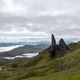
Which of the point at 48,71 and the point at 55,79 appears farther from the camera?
the point at 48,71

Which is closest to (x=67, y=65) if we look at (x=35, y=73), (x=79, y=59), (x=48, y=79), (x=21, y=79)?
(x=79, y=59)

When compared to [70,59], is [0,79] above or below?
below

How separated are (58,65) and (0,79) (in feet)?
154

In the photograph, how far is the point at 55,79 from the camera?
370 ft

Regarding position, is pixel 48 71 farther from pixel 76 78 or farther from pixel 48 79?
pixel 76 78

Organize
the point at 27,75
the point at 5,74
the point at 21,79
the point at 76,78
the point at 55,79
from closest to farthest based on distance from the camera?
the point at 76,78 → the point at 55,79 → the point at 21,79 → the point at 27,75 → the point at 5,74

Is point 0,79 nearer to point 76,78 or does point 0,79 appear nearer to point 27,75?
point 27,75

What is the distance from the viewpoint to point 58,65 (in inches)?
6870

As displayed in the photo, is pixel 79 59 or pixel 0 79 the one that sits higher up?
pixel 79 59

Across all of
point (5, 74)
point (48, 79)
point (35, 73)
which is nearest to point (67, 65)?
point (35, 73)

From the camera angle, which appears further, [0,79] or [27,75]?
[0,79]

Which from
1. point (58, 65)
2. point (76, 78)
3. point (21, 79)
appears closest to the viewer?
point (76, 78)

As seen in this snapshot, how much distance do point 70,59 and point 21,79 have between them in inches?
1873

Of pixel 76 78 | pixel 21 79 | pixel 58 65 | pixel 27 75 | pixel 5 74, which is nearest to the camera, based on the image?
pixel 76 78
